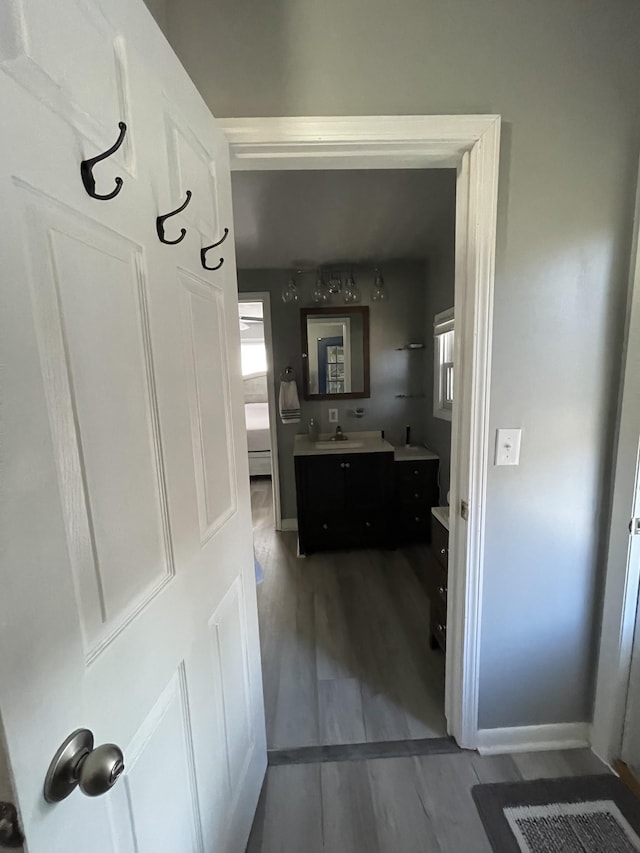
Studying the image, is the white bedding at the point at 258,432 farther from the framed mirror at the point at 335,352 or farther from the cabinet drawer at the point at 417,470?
the cabinet drawer at the point at 417,470

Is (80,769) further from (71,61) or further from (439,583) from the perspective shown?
(439,583)

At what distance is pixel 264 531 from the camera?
346cm

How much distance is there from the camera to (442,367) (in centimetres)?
297

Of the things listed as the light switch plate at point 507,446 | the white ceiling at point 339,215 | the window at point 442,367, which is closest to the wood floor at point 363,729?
the light switch plate at point 507,446

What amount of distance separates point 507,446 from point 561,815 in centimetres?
120

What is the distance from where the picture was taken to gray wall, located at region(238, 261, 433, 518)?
3197 mm

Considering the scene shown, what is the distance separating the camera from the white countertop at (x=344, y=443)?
2.90 m

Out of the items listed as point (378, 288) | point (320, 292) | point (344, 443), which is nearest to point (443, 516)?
point (344, 443)

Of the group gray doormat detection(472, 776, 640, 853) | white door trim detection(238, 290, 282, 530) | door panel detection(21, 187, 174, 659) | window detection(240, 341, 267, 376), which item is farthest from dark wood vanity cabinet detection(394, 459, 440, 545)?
window detection(240, 341, 267, 376)

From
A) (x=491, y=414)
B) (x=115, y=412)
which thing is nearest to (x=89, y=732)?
(x=115, y=412)

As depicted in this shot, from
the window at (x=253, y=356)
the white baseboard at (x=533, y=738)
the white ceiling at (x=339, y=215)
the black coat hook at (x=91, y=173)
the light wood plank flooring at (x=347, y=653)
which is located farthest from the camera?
the window at (x=253, y=356)

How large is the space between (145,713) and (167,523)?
314 millimetres

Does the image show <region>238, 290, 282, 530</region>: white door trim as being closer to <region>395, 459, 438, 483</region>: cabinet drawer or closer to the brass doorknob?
<region>395, 459, 438, 483</region>: cabinet drawer

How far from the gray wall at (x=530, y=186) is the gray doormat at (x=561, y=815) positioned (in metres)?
0.25
